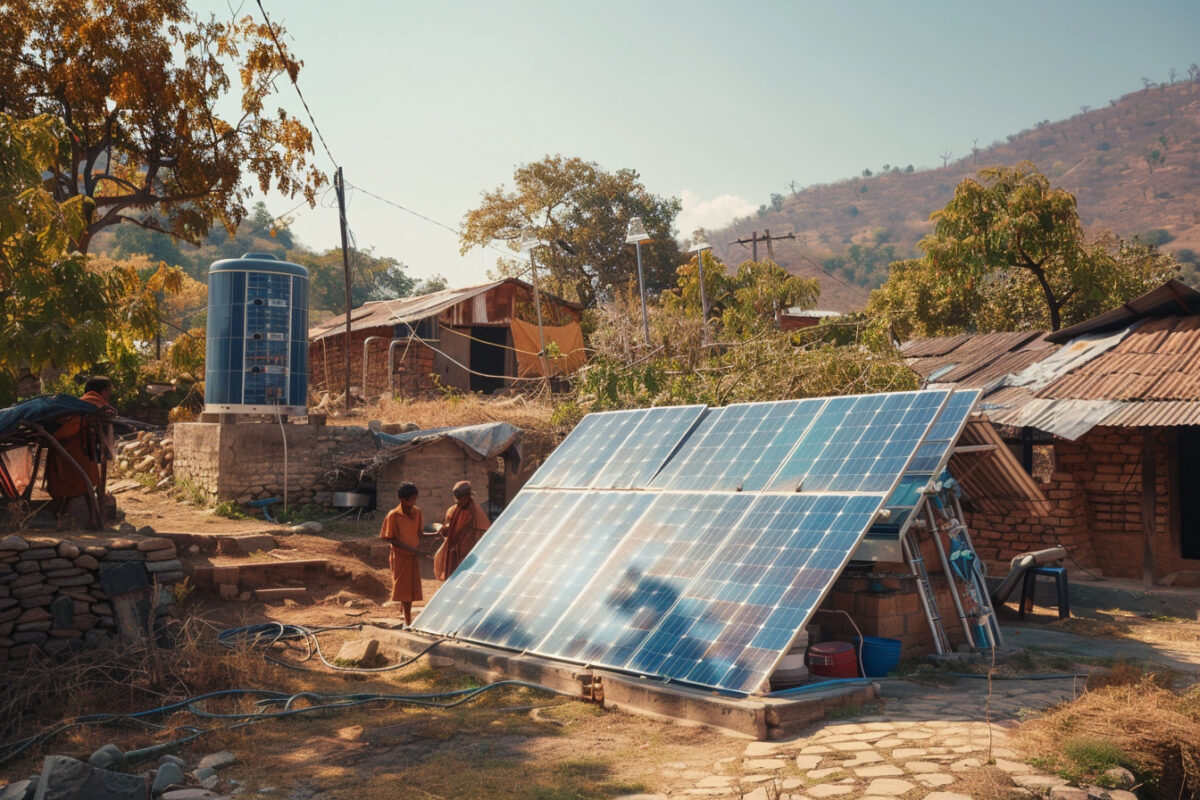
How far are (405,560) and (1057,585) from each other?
289 inches

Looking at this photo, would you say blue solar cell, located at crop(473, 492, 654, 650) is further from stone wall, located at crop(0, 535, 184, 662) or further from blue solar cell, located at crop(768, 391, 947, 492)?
stone wall, located at crop(0, 535, 184, 662)

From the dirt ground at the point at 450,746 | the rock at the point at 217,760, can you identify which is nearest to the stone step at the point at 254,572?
the dirt ground at the point at 450,746

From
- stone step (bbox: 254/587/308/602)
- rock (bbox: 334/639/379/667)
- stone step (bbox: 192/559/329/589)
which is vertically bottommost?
rock (bbox: 334/639/379/667)

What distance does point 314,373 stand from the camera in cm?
2581

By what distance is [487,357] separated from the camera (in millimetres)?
25766

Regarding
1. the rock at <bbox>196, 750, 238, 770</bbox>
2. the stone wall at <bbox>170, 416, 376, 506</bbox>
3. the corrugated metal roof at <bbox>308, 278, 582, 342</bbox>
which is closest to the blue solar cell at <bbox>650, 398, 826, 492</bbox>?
the rock at <bbox>196, 750, 238, 770</bbox>

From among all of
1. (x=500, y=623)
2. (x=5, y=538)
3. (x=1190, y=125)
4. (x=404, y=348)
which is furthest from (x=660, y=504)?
(x=1190, y=125)

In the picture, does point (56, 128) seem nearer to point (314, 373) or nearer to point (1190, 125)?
point (314, 373)

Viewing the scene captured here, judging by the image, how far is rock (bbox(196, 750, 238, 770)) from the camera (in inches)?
237

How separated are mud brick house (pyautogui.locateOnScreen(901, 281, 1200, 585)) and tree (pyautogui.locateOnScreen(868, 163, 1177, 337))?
23.6 feet

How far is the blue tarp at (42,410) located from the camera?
877 cm

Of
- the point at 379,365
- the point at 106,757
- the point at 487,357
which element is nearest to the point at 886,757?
the point at 106,757

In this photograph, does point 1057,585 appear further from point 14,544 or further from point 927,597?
point 14,544

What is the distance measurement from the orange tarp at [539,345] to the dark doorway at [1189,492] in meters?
13.1
